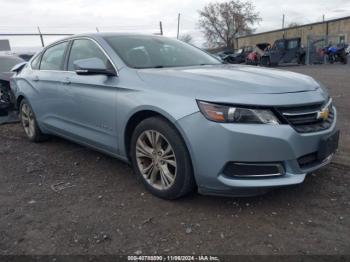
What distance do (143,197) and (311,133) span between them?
1.61 m

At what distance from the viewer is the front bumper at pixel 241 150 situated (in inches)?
108

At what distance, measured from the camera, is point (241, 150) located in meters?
2.76

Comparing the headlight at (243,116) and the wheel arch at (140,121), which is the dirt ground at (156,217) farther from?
the headlight at (243,116)

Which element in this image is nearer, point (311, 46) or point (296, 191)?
point (296, 191)

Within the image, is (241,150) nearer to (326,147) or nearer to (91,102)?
(326,147)

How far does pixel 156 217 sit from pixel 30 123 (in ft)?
10.9

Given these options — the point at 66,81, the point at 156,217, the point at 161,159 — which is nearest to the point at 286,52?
the point at 66,81

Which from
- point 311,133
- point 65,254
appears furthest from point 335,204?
point 65,254

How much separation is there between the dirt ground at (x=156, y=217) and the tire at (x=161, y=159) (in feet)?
0.52

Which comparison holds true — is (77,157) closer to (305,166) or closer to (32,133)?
(32,133)

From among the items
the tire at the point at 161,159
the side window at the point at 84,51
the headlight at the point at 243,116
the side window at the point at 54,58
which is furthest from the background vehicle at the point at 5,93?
the headlight at the point at 243,116

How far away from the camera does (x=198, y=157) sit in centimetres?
289

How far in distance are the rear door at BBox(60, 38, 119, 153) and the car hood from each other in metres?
0.47

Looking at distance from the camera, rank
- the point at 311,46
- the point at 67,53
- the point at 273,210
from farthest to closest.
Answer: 1. the point at 311,46
2. the point at 67,53
3. the point at 273,210
